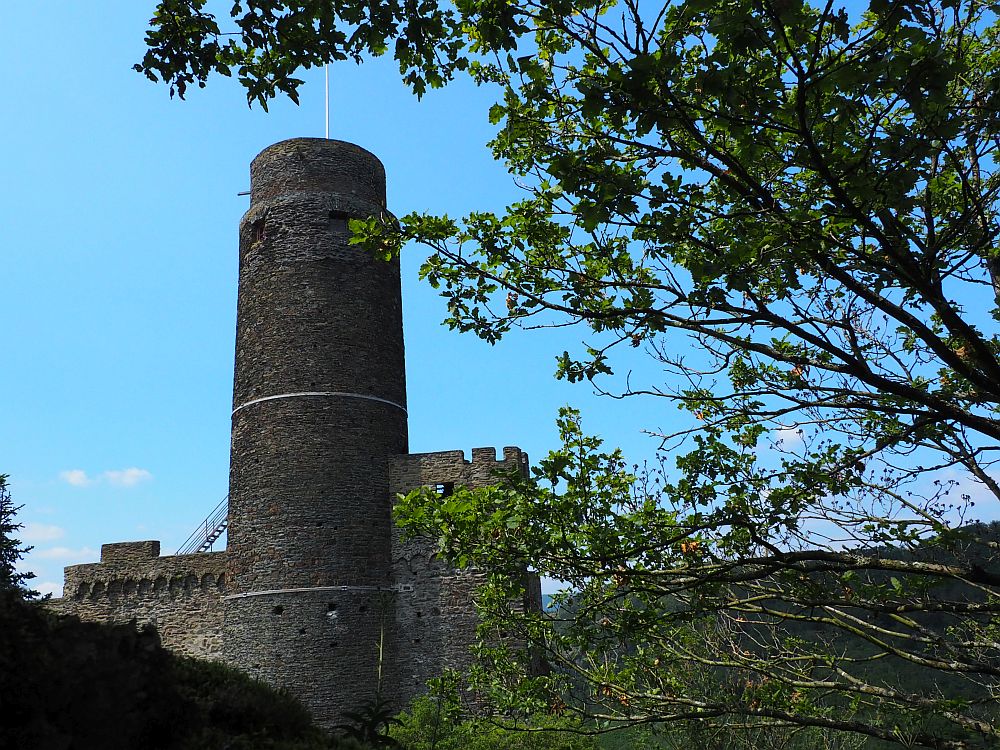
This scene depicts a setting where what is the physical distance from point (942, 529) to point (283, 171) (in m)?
17.6

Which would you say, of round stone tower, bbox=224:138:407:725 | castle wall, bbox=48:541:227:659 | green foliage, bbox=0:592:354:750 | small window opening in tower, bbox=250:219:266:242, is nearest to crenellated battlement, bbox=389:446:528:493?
round stone tower, bbox=224:138:407:725

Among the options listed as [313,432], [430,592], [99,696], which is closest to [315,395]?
[313,432]

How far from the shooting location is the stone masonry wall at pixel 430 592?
1748cm

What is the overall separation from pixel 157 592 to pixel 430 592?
23.2ft

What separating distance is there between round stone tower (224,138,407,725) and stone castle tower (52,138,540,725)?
34 millimetres

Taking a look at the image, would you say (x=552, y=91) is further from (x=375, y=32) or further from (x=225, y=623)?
(x=225, y=623)

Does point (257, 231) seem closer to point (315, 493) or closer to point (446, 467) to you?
point (315, 493)

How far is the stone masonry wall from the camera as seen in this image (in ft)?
57.4

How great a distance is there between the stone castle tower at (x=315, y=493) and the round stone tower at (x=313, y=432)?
3 cm

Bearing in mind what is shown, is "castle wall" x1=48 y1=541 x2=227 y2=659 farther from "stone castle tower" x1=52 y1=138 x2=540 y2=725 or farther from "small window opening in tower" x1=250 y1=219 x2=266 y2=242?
"small window opening in tower" x1=250 y1=219 x2=266 y2=242

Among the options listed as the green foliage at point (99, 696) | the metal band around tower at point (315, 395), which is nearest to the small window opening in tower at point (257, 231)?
the metal band around tower at point (315, 395)

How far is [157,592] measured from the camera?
19.8 m

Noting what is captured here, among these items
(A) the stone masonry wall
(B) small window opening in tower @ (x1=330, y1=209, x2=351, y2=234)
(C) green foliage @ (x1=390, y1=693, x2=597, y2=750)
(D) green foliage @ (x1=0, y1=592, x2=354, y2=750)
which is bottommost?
(C) green foliage @ (x1=390, y1=693, x2=597, y2=750)

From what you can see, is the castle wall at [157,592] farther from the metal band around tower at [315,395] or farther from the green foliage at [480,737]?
the green foliage at [480,737]
